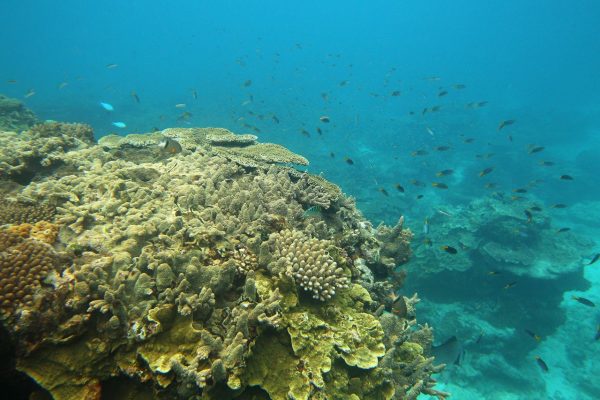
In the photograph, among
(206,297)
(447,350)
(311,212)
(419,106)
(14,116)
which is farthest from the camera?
(419,106)

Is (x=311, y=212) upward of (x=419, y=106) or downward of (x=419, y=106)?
upward

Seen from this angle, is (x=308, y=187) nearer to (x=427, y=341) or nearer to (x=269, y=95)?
(x=427, y=341)

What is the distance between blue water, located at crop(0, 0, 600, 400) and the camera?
14.7 metres

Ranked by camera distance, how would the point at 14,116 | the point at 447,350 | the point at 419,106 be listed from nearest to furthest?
the point at 447,350 → the point at 14,116 → the point at 419,106

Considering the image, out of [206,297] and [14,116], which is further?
[14,116]

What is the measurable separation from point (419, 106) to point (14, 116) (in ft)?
185

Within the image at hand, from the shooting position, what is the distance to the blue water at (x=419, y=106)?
48.2 ft

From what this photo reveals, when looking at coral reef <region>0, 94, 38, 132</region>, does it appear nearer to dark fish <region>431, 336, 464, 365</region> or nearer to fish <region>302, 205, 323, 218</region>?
fish <region>302, 205, 323, 218</region>

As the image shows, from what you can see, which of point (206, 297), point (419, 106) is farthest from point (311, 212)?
point (419, 106)

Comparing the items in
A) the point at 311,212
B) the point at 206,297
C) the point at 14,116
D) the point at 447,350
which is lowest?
the point at 14,116

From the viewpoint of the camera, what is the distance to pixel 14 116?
47.7 feet

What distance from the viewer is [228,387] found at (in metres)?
Answer: 2.89

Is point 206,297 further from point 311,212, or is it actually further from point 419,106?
point 419,106

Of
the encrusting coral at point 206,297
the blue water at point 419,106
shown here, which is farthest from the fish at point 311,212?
the blue water at point 419,106
